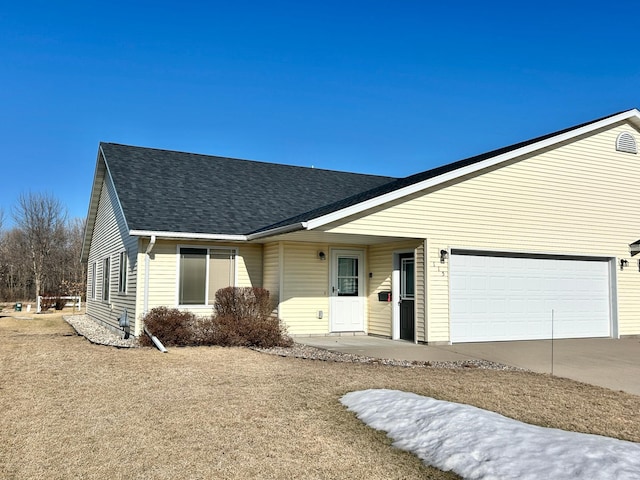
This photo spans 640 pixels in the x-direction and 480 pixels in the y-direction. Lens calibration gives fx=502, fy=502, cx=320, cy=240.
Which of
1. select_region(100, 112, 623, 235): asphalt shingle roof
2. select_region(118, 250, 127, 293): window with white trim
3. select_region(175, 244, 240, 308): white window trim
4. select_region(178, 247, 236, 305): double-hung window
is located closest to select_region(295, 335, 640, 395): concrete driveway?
select_region(175, 244, 240, 308): white window trim

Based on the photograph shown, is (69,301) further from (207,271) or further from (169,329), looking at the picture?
(169,329)

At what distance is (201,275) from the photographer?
12930mm

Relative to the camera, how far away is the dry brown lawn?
412 centimetres

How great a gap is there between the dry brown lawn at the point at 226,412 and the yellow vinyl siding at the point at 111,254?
412 centimetres

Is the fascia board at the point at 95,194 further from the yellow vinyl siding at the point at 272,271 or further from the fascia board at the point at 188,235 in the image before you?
the yellow vinyl siding at the point at 272,271

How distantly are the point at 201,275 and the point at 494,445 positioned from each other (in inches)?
389

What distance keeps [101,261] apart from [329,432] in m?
15.9

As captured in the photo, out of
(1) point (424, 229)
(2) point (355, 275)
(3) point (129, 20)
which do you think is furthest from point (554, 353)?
(3) point (129, 20)

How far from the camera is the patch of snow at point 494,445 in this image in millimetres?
3645

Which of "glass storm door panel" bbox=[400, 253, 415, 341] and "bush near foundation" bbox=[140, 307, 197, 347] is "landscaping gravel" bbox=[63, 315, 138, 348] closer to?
"bush near foundation" bbox=[140, 307, 197, 347]

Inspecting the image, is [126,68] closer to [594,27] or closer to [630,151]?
[594,27]

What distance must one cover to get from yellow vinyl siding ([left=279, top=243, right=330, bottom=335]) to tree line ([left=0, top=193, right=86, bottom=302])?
2506 centimetres

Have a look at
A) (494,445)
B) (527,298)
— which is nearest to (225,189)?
(527,298)

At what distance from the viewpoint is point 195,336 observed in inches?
435
